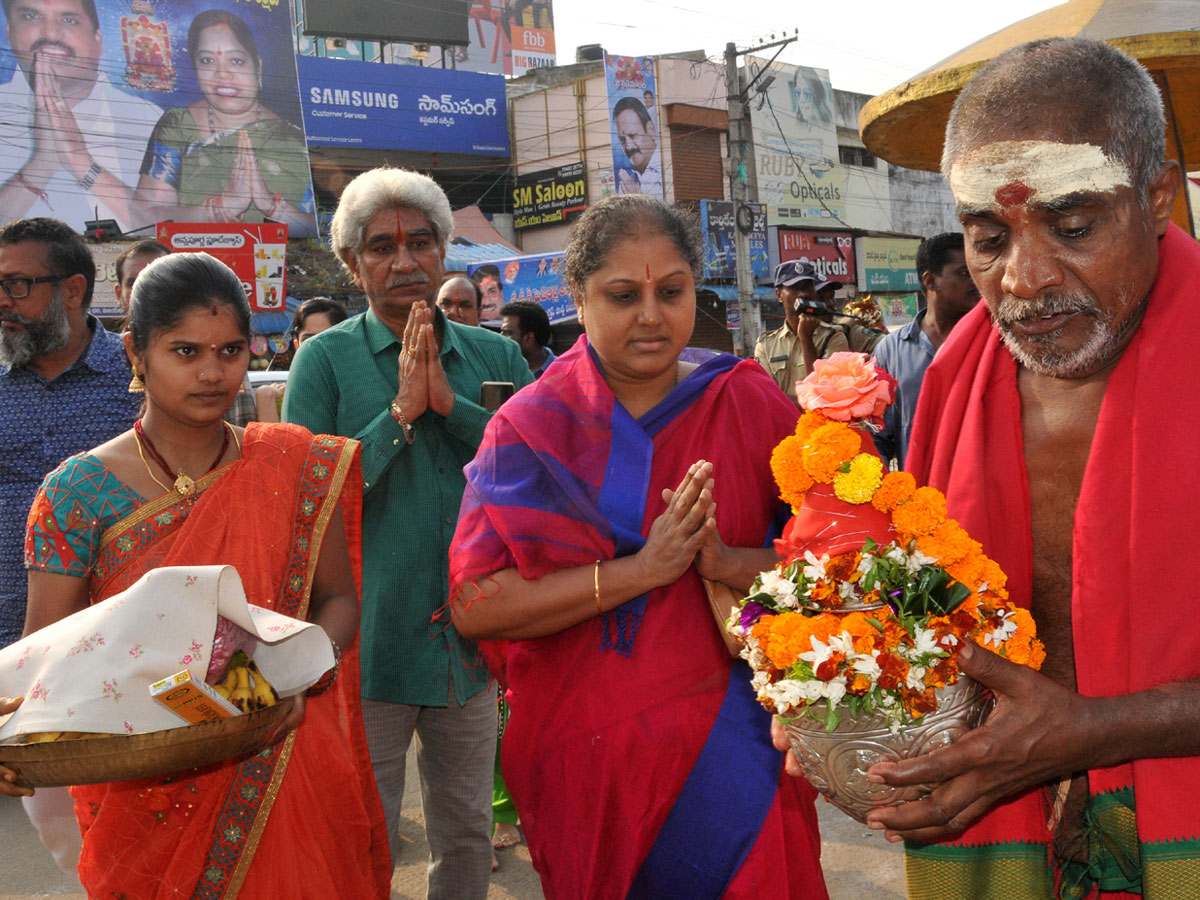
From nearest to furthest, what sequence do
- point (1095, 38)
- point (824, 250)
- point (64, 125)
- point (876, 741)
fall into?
point (876, 741) < point (1095, 38) < point (64, 125) < point (824, 250)

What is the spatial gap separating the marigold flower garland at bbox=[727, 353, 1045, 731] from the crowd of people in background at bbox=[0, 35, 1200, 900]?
9 cm

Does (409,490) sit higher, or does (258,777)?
(409,490)

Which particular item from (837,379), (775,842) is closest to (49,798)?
(775,842)

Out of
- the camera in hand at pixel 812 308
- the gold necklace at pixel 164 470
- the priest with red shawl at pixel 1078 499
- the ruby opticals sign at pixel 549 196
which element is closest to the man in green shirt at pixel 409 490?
the gold necklace at pixel 164 470

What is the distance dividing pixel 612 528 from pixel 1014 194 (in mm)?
1128

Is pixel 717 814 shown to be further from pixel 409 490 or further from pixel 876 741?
pixel 409 490

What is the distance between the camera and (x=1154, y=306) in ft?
6.17

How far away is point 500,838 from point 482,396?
2.29 meters

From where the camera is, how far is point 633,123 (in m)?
28.9

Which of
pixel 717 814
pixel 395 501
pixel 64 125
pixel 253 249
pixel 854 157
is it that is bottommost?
pixel 717 814

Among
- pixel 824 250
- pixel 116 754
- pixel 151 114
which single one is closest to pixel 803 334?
pixel 116 754

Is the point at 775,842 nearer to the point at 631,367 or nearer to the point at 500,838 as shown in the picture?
the point at 631,367

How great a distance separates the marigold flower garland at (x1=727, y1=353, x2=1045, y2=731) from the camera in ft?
5.47

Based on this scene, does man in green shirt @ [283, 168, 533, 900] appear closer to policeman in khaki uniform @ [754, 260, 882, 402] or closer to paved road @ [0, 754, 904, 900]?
paved road @ [0, 754, 904, 900]
